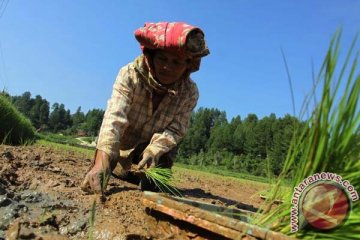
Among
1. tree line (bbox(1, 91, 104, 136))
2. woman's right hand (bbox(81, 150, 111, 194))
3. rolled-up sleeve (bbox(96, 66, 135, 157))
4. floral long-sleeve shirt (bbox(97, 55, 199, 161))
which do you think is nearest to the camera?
woman's right hand (bbox(81, 150, 111, 194))

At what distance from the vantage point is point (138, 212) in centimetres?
255

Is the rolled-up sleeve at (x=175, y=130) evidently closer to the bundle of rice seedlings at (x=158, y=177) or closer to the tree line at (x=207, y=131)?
the bundle of rice seedlings at (x=158, y=177)

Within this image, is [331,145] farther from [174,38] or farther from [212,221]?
[174,38]

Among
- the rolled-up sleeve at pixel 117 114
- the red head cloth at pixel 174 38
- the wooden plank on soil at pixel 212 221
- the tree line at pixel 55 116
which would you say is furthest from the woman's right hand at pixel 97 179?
the tree line at pixel 55 116

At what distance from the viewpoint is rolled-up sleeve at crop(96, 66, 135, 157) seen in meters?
3.22

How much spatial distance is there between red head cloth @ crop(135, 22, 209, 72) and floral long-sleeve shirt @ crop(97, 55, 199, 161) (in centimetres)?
28

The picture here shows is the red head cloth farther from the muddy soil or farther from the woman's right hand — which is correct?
the muddy soil

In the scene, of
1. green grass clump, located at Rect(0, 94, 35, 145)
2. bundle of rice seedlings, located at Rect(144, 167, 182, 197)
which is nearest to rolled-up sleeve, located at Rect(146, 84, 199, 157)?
bundle of rice seedlings, located at Rect(144, 167, 182, 197)

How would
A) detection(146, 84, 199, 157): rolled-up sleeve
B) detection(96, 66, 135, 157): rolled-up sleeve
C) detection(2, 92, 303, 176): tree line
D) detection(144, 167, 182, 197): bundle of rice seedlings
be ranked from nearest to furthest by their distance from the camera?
detection(144, 167, 182, 197): bundle of rice seedlings, detection(96, 66, 135, 157): rolled-up sleeve, detection(146, 84, 199, 157): rolled-up sleeve, detection(2, 92, 303, 176): tree line

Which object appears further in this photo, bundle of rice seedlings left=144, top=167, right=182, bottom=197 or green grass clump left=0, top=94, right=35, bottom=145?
green grass clump left=0, top=94, right=35, bottom=145

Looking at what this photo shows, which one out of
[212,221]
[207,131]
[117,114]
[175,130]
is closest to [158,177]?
[117,114]

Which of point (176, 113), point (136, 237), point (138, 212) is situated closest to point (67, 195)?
point (138, 212)

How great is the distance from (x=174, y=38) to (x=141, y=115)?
92 cm

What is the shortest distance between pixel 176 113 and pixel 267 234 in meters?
2.43
